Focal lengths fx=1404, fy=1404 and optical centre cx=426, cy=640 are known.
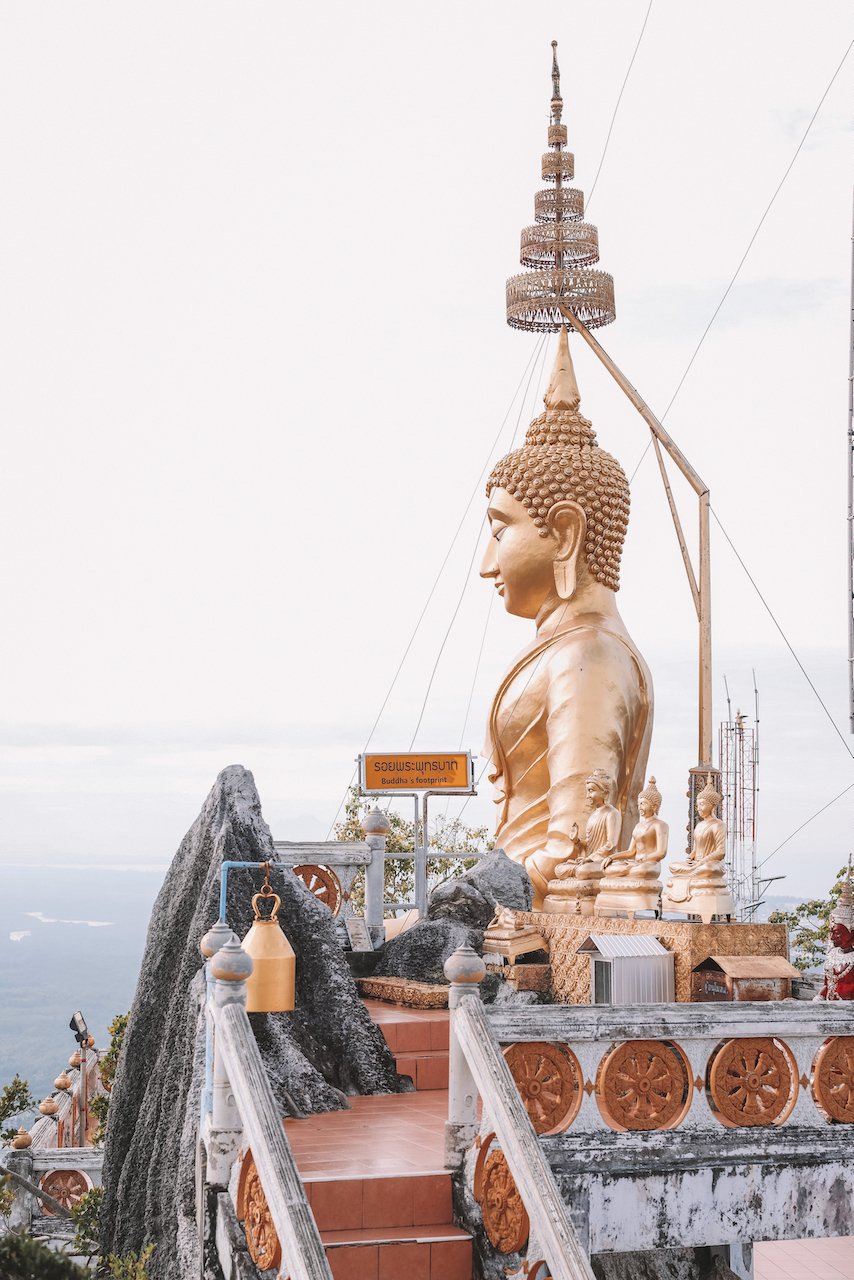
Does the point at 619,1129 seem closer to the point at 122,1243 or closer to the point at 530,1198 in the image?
the point at 530,1198

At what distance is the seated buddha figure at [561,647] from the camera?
14.1 meters

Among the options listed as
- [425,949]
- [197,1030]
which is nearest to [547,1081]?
[197,1030]

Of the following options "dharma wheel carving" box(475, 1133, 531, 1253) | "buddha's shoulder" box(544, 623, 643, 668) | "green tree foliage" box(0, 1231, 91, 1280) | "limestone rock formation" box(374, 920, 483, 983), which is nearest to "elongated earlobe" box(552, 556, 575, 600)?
"buddha's shoulder" box(544, 623, 643, 668)

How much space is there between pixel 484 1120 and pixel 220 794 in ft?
10.3

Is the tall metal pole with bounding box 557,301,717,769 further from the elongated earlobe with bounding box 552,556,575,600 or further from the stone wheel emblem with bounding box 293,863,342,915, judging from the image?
the stone wheel emblem with bounding box 293,863,342,915

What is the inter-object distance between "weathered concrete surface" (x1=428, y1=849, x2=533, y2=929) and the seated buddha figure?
1074 millimetres

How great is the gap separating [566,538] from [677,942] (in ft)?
20.7

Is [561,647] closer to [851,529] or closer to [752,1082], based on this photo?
[851,529]

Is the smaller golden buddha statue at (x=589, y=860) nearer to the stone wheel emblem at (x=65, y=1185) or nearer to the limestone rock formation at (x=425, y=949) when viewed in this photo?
the limestone rock formation at (x=425, y=949)

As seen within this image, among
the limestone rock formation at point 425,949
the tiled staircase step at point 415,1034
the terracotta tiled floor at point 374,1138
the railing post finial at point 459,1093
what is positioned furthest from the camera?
the limestone rock formation at point 425,949

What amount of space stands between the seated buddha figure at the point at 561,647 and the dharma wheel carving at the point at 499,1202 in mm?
7614

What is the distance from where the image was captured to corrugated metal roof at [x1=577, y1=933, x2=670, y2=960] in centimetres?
945

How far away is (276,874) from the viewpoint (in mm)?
8398

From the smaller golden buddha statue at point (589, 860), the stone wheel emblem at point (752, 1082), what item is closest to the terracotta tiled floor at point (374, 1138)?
the stone wheel emblem at point (752, 1082)
